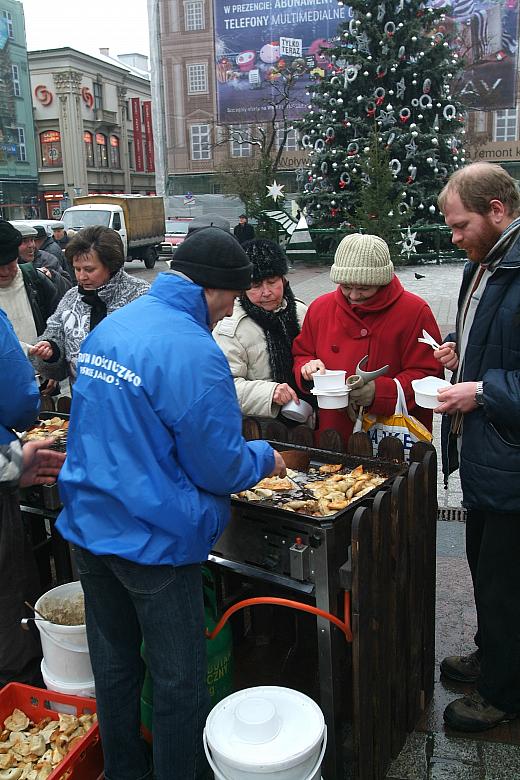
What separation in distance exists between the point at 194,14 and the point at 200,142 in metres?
6.67

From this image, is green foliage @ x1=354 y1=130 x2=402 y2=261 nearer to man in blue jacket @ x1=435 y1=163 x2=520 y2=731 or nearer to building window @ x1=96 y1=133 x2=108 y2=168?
man in blue jacket @ x1=435 y1=163 x2=520 y2=731

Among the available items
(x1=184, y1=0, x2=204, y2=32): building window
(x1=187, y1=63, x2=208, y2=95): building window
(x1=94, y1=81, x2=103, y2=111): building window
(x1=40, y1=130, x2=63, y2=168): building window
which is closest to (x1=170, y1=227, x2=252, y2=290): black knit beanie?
(x1=187, y1=63, x2=208, y2=95): building window

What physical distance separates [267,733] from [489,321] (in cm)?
152

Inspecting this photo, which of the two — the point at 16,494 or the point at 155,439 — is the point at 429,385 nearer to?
the point at 155,439

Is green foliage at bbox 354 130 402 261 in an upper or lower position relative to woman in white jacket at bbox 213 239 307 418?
upper

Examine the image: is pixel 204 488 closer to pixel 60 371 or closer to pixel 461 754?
pixel 461 754

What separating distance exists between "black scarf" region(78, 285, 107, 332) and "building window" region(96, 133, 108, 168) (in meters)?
56.5

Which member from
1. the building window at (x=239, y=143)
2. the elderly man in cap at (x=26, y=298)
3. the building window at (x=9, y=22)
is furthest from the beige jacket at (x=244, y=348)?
the building window at (x=9, y=22)

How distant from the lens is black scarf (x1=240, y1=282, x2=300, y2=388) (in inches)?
143

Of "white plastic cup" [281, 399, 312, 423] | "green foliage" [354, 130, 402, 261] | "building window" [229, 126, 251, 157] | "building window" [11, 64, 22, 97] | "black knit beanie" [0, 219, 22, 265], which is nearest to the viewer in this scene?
"white plastic cup" [281, 399, 312, 423]

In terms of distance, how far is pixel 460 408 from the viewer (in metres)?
2.51

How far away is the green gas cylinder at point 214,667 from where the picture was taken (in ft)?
8.77

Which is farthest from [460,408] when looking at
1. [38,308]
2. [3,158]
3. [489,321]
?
[3,158]

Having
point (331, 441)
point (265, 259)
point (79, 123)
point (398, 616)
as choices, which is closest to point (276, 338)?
point (265, 259)
